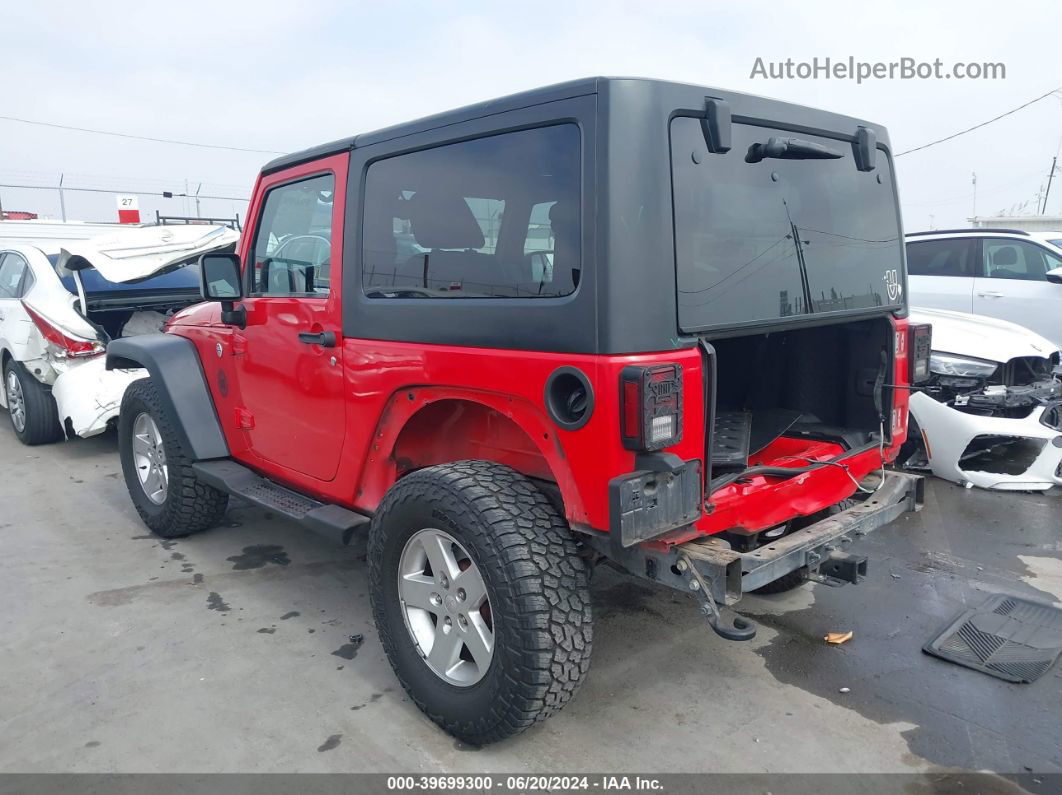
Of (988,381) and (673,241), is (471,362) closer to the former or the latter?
(673,241)

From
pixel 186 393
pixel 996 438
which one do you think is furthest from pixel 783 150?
pixel 996 438

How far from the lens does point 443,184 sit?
2918 mm

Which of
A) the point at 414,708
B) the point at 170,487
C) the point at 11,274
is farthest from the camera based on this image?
the point at 11,274

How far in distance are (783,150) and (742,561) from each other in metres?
1.39

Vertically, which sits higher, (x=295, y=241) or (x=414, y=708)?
(x=295, y=241)

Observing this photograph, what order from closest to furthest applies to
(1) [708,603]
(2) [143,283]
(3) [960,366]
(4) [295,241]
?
(1) [708,603] → (4) [295,241] → (3) [960,366] → (2) [143,283]

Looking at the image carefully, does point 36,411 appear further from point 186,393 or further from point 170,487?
point 186,393

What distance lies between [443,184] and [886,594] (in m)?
2.93

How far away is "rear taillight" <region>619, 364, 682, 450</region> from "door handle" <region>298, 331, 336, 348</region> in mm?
1520

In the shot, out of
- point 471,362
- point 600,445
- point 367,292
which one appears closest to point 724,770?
point 600,445

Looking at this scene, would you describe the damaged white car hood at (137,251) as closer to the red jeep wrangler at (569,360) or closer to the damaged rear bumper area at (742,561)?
the red jeep wrangler at (569,360)

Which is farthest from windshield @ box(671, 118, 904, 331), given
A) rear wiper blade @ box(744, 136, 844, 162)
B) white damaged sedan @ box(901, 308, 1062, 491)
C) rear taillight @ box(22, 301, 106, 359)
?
rear taillight @ box(22, 301, 106, 359)

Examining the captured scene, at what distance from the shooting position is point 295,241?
3709 mm

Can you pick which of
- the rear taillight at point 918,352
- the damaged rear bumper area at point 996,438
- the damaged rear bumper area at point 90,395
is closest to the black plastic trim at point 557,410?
the rear taillight at point 918,352
